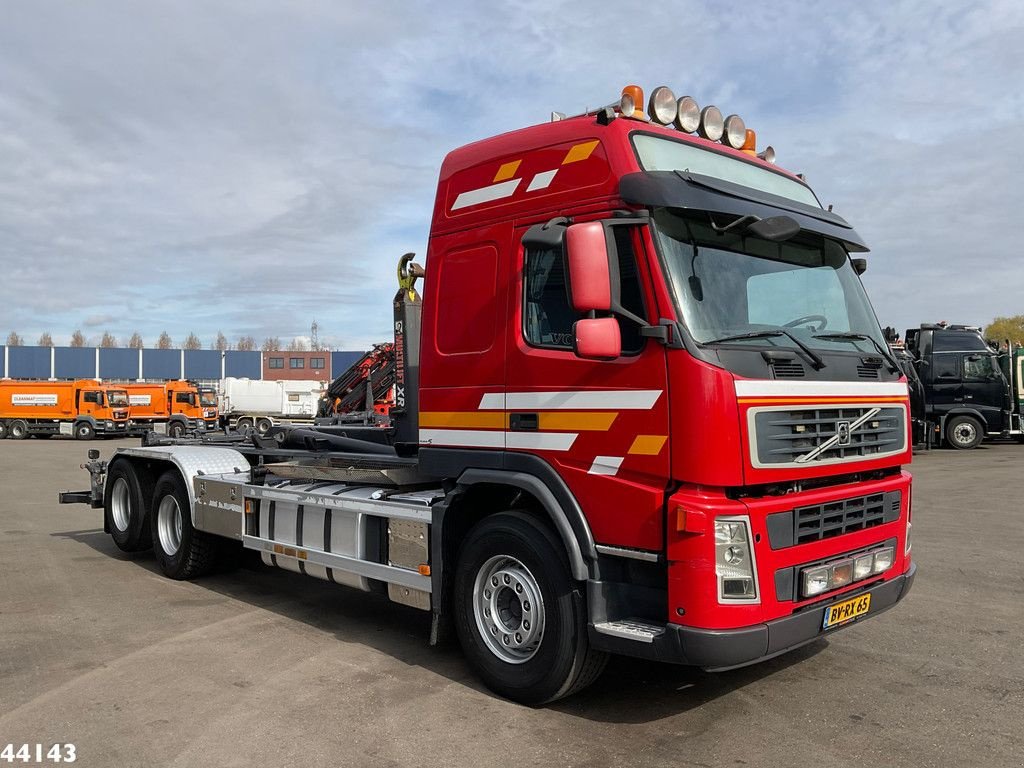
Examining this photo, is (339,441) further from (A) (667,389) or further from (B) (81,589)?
(A) (667,389)

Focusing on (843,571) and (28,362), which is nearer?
Result: (843,571)

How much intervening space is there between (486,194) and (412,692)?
3.03m

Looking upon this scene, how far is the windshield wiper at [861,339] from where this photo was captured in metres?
4.64

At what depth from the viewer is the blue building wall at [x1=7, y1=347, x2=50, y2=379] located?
7156 cm

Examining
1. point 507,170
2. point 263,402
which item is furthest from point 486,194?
point 263,402

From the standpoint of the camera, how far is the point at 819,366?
14.1ft

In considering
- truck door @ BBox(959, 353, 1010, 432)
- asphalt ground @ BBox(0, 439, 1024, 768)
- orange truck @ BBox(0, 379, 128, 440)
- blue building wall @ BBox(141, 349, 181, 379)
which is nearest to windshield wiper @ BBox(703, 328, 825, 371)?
asphalt ground @ BBox(0, 439, 1024, 768)

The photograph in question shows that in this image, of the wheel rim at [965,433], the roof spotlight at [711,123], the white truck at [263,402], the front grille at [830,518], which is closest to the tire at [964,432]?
the wheel rim at [965,433]

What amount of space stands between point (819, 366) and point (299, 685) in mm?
3495

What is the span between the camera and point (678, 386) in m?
3.96

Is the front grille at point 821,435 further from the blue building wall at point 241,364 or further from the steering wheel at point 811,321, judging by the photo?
the blue building wall at point 241,364

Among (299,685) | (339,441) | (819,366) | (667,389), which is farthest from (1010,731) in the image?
(339,441)

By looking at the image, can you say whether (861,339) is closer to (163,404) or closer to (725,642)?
(725,642)

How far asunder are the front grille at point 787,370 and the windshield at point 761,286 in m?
0.14
